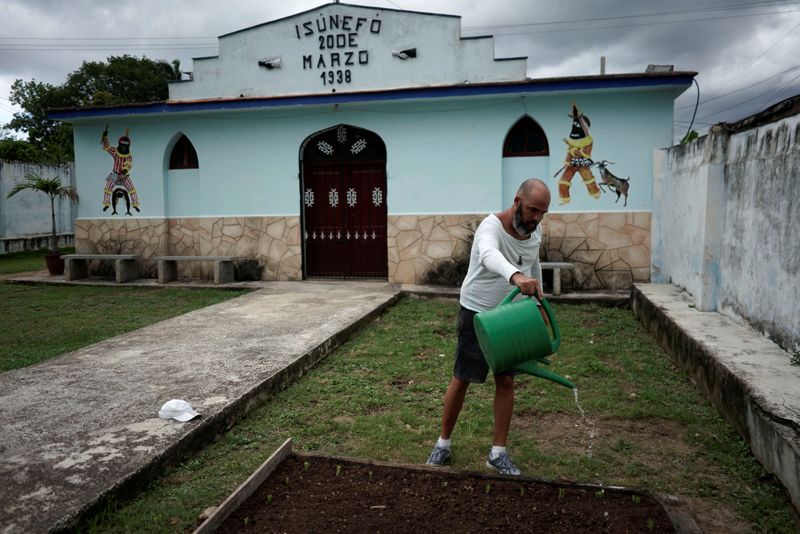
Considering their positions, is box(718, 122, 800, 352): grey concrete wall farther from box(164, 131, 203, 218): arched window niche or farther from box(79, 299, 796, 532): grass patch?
box(164, 131, 203, 218): arched window niche

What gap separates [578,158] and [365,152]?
367 cm

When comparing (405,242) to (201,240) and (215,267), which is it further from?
(201,240)

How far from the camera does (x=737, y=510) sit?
126 inches

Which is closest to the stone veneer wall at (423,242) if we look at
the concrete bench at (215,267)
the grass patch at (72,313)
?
the grass patch at (72,313)

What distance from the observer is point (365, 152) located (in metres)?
10.9

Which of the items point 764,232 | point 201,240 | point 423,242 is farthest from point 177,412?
point 201,240

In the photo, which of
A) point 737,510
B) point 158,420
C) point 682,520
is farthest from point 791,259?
point 158,420

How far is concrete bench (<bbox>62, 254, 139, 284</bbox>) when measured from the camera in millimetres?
11391

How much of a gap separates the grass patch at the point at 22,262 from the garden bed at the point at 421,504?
13.3 meters

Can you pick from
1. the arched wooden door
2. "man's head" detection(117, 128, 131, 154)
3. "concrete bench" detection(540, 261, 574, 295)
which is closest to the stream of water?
→ "concrete bench" detection(540, 261, 574, 295)

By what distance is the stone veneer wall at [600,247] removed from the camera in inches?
385

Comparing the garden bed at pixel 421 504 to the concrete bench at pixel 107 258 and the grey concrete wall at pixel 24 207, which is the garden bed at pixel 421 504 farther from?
the grey concrete wall at pixel 24 207

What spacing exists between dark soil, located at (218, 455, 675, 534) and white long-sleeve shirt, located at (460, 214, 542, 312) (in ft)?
3.22

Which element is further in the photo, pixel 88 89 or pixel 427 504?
pixel 88 89
